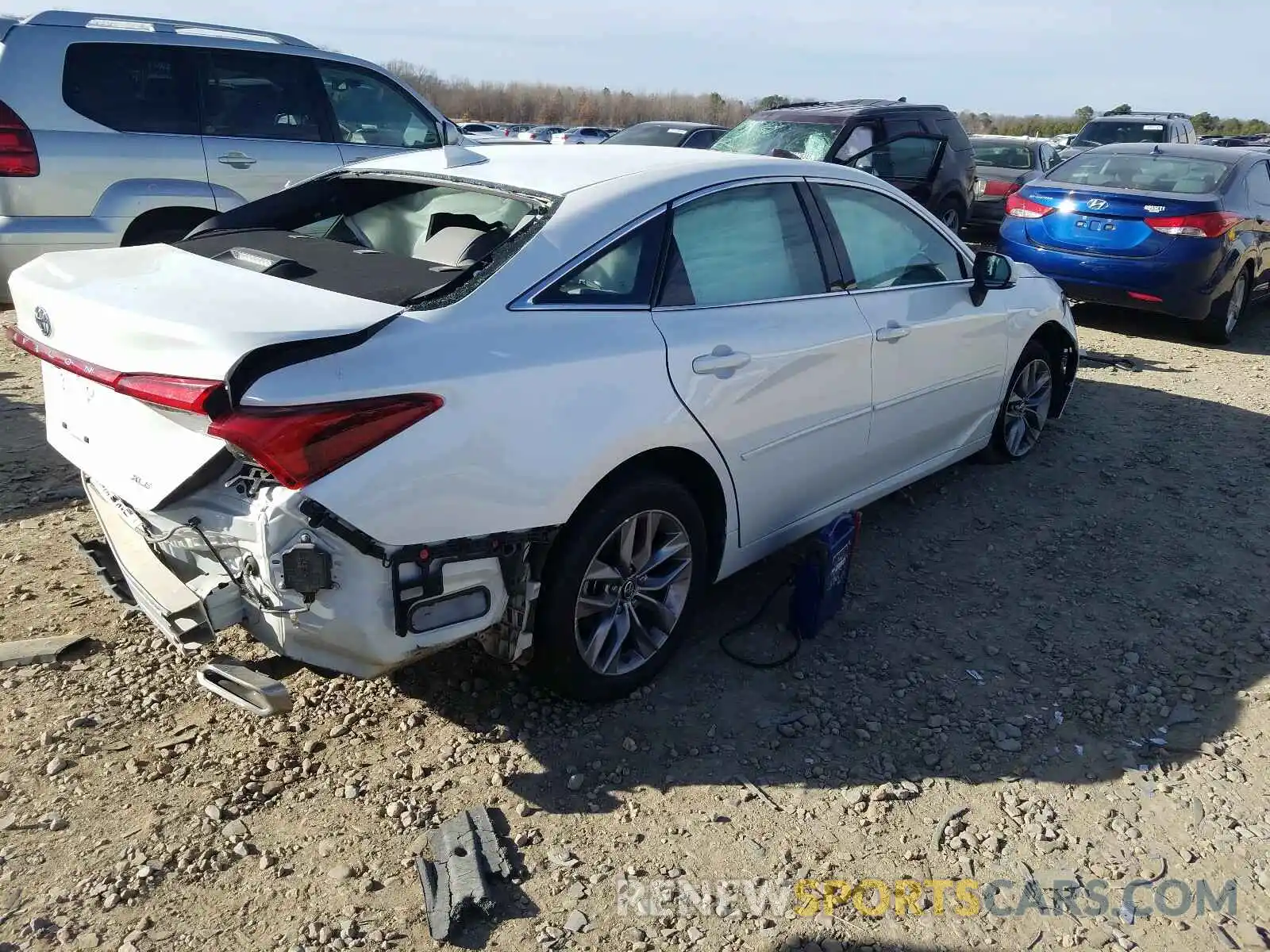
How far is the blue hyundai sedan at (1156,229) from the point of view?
8.16 m

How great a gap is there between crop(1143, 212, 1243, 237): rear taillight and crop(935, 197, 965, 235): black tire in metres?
3.42

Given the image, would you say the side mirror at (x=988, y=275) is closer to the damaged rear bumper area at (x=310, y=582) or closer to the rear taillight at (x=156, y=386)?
the damaged rear bumper area at (x=310, y=582)

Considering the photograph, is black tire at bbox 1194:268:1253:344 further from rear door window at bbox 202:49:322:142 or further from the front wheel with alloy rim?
rear door window at bbox 202:49:322:142

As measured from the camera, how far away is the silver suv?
18.5 feet

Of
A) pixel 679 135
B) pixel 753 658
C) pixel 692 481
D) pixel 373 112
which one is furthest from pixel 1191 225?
pixel 679 135

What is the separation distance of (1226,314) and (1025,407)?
4259 millimetres

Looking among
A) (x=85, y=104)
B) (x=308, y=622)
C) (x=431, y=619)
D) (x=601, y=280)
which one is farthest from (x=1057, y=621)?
(x=85, y=104)

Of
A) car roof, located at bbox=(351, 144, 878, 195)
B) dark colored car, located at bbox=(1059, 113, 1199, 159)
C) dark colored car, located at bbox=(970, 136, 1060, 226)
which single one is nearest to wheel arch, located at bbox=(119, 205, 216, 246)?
car roof, located at bbox=(351, 144, 878, 195)

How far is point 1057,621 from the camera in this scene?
401 centimetres

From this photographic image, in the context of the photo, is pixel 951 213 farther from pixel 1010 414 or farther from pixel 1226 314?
pixel 1010 414

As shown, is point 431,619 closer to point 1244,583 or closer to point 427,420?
point 427,420

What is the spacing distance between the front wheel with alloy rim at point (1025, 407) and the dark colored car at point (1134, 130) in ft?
40.2

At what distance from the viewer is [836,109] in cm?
1106

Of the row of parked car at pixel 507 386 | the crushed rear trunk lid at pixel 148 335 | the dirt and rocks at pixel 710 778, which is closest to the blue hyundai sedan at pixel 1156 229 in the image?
the row of parked car at pixel 507 386
